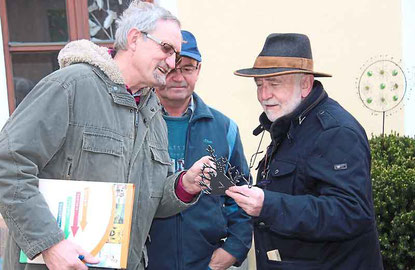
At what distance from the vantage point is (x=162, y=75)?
2916 mm

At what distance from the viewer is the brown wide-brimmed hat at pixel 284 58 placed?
115 inches

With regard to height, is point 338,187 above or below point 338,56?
below

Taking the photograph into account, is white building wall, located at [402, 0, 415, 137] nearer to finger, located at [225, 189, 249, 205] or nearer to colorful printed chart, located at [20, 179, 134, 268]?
finger, located at [225, 189, 249, 205]

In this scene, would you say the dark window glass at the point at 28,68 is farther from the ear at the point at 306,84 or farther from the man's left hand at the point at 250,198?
the man's left hand at the point at 250,198

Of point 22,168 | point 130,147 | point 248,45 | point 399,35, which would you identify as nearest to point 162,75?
point 130,147

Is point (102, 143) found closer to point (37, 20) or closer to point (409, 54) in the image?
point (37, 20)

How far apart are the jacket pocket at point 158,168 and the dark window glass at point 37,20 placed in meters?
2.74

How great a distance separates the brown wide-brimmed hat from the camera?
9.60 feet

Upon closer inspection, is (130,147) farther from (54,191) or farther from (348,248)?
(348,248)

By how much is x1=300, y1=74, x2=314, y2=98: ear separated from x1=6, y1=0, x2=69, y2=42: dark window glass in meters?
2.97

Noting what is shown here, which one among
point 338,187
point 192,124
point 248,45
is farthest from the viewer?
point 248,45

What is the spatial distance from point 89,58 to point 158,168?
632mm

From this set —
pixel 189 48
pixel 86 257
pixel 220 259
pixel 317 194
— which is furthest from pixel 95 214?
pixel 189 48

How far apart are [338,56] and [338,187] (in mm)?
3036
